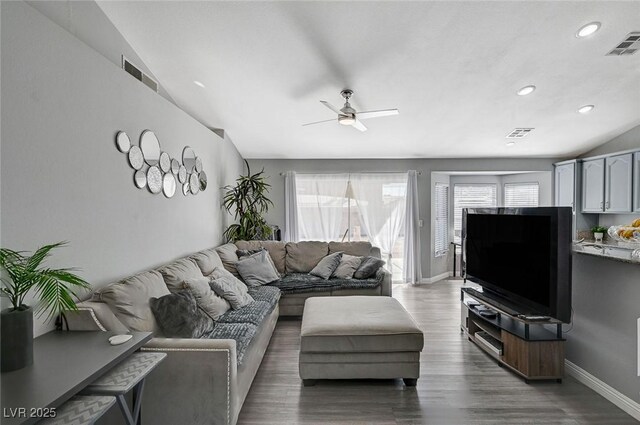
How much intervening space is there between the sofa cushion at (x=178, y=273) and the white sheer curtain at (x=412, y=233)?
4.11m

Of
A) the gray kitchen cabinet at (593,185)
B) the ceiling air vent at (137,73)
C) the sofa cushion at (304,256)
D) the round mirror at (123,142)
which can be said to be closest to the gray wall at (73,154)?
the round mirror at (123,142)

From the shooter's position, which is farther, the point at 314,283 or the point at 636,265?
the point at 314,283

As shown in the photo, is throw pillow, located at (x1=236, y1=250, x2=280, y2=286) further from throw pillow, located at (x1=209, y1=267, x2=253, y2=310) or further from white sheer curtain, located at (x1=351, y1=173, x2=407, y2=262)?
white sheer curtain, located at (x1=351, y1=173, x2=407, y2=262)

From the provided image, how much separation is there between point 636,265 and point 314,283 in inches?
120

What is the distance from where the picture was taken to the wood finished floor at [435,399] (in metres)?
2.11

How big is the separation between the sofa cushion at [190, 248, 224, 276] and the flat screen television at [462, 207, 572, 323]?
2965mm

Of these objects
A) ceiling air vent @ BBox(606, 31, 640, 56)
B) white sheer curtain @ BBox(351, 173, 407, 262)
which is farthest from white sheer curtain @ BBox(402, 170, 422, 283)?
ceiling air vent @ BBox(606, 31, 640, 56)

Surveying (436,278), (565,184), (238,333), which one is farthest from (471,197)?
(238,333)

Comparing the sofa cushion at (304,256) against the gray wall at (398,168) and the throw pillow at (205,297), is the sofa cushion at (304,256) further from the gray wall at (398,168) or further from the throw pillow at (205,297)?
the throw pillow at (205,297)

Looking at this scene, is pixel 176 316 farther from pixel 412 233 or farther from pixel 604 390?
pixel 412 233

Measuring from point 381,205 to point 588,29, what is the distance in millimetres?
3817

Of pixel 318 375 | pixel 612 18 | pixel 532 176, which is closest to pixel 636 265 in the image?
pixel 612 18

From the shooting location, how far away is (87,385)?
1291 millimetres

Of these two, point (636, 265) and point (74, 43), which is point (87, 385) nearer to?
point (74, 43)
